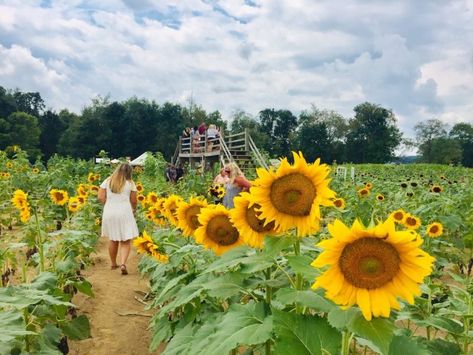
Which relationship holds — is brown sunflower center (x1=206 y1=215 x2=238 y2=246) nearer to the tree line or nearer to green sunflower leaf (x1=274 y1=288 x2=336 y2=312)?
green sunflower leaf (x1=274 y1=288 x2=336 y2=312)

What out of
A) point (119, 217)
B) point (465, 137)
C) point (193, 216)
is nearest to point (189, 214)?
point (193, 216)

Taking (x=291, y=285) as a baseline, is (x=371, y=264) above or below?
above

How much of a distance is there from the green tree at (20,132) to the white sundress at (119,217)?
41.8 meters

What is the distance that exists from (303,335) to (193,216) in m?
1.39

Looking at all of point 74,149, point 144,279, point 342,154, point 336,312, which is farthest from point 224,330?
point 342,154

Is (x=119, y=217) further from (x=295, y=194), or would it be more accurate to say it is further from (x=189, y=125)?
(x=189, y=125)

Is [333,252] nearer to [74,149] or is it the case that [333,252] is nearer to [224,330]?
[224,330]

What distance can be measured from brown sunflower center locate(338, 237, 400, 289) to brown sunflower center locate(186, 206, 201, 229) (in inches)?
58.4

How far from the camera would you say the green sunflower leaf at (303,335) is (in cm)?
135

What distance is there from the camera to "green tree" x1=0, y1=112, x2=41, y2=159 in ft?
149

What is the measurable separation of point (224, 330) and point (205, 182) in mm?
11205

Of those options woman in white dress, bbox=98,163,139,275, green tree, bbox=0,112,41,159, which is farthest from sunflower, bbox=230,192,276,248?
green tree, bbox=0,112,41,159

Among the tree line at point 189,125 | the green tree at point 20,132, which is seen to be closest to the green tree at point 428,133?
the tree line at point 189,125

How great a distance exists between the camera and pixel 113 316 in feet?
14.1
